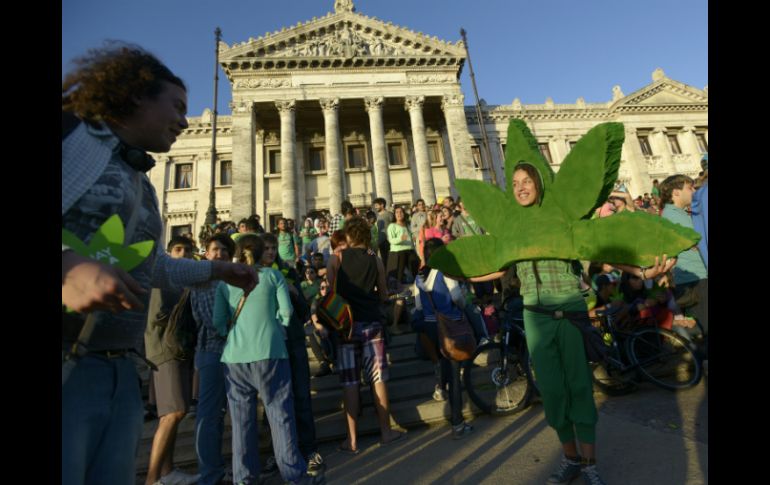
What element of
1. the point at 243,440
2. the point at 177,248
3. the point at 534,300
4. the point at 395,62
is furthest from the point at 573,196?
the point at 395,62

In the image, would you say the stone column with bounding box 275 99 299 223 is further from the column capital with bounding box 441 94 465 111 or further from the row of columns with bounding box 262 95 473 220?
the column capital with bounding box 441 94 465 111

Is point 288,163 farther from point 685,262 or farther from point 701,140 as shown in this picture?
point 701,140

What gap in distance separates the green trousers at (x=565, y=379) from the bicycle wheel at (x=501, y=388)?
5.32ft

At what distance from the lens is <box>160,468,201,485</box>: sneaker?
10.5 ft

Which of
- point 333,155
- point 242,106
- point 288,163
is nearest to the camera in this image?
point 288,163

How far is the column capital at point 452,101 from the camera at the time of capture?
75.5 ft

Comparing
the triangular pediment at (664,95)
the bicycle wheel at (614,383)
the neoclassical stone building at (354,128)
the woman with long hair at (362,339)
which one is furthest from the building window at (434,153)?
the woman with long hair at (362,339)

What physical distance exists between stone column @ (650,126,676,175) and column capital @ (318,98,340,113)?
2397 centimetres

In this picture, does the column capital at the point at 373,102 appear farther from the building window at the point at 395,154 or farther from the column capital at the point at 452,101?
the column capital at the point at 452,101

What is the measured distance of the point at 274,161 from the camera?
25.3 meters

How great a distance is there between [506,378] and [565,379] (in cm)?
187

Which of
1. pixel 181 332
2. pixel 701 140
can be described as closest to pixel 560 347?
pixel 181 332

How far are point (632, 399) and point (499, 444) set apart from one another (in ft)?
6.14

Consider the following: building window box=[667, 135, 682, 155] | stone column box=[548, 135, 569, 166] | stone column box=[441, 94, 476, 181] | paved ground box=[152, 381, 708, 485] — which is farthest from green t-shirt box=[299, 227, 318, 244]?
building window box=[667, 135, 682, 155]
